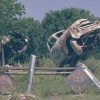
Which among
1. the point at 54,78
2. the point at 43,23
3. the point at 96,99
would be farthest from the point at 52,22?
the point at 96,99

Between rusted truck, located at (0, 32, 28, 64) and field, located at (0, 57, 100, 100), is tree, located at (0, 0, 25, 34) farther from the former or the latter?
field, located at (0, 57, 100, 100)

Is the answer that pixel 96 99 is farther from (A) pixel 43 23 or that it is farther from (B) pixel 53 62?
(A) pixel 43 23

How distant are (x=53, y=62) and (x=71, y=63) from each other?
1.40 meters

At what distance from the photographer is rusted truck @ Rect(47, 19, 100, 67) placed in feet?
80.7

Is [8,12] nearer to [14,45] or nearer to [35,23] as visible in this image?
[14,45]

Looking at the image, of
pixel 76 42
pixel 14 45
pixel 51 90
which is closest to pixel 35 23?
pixel 14 45

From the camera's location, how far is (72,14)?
58375 millimetres

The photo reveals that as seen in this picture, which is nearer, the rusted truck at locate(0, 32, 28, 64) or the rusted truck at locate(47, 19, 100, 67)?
the rusted truck at locate(47, 19, 100, 67)

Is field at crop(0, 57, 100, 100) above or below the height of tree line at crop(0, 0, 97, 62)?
below

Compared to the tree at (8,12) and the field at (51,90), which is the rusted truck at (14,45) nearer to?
the tree at (8,12)

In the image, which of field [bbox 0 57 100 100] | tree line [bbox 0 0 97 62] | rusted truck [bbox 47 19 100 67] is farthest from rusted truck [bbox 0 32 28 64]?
field [bbox 0 57 100 100]

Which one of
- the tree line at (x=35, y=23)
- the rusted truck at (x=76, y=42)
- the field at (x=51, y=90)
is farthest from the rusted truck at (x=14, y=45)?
the field at (x=51, y=90)

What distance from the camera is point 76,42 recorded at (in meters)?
24.5

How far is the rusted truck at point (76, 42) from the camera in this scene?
24594mm
